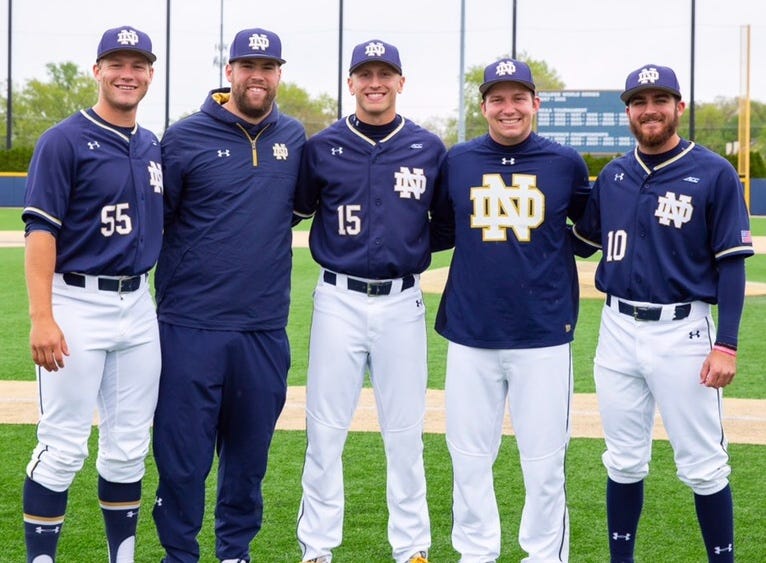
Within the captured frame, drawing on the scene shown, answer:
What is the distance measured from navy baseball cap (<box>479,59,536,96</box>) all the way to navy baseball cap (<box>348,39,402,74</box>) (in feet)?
1.27

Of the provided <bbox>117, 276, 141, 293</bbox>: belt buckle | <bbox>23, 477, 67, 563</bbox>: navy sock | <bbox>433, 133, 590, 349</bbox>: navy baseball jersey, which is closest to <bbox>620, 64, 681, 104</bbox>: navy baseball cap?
<bbox>433, 133, 590, 349</bbox>: navy baseball jersey

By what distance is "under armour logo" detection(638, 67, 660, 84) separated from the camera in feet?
12.3

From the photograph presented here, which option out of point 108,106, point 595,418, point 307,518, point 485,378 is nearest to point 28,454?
point 307,518

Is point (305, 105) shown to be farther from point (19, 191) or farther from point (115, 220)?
point (115, 220)

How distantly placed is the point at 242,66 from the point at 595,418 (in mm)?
3538

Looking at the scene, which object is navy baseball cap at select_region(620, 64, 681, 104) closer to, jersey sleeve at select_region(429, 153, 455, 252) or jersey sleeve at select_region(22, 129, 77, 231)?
jersey sleeve at select_region(429, 153, 455, 252)

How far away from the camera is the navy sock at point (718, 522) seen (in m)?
3.71

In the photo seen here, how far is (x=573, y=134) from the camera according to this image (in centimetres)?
3831

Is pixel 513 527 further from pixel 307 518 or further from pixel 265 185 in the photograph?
pixel 265 185

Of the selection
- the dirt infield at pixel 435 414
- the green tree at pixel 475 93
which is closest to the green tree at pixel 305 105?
the green tree at pixel 475 93

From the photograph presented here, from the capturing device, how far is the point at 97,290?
3.64 m

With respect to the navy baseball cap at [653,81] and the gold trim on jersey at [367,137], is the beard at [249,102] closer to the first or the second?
the gold trim on jersey at [367,137]

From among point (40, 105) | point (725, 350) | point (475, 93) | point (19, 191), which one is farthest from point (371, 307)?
point (40, 105)

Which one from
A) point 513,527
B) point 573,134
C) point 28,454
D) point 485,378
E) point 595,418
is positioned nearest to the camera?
point 485,378
